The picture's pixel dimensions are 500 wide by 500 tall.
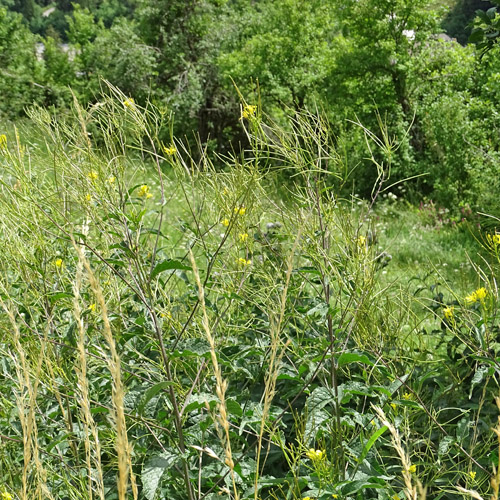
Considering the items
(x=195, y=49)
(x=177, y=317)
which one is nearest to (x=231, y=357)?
(x=177, y=317)

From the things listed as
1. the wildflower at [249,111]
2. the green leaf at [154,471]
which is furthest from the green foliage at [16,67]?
the green leaf at [154,471]

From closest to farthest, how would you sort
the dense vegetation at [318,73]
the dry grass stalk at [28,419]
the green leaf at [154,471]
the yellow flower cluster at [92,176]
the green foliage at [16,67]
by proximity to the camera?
the dry grass stalk at [28,419] → the green leaf at [154,471] → the yellow flower cluster at [92,176] → the dense vegetation at [318,73] → the green foliage at [16,67]

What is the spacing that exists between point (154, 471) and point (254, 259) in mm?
958

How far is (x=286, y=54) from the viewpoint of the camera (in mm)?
10094

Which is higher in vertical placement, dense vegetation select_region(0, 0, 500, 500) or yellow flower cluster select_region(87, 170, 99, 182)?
yellow flower cluster select_region(87, 170, 99, 182)

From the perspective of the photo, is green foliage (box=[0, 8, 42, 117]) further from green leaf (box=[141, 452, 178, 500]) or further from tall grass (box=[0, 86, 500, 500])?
green leaf (box=[141, 452, 178, 500])

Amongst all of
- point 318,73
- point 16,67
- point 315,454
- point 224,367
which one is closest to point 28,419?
point 315,454

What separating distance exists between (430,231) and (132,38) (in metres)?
8.45

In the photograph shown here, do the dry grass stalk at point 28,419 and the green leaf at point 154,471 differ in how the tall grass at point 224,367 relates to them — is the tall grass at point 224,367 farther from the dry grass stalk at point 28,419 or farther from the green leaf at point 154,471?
the dry grass stalk at point 28,419

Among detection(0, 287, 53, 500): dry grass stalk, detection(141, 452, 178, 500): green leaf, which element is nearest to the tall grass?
detection(141, 452, 178, 500): green leaf

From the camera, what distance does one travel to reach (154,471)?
4.88ft

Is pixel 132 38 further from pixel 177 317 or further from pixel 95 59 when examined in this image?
pixel 177 317

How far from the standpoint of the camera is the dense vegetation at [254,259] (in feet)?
5.07

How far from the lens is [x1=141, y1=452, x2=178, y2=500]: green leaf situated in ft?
4.69
